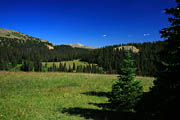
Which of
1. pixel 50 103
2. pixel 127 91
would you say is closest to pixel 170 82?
pixel 127 91

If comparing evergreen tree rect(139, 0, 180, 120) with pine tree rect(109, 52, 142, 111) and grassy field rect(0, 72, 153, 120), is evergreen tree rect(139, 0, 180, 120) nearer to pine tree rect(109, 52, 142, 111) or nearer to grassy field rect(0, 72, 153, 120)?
pine tree rect(109, 52, 142, 111)

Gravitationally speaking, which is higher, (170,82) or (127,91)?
(170,82)

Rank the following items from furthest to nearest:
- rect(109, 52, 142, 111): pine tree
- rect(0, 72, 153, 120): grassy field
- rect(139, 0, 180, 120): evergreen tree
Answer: rect(109, 52, 142, 111): pine tree < rect(0, 72, 153, 120): grassy field < rect(139, 0, 180, 120): evergreen tree

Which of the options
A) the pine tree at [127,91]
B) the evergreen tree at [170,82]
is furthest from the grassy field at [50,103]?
the evergreen tree at [170,82]

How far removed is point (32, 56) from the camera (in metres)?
167

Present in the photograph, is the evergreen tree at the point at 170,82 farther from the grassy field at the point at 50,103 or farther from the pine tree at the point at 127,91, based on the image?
the grassy field at the point at 50,103

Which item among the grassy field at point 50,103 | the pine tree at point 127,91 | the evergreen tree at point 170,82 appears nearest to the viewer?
the evergreen tree at point 170,82

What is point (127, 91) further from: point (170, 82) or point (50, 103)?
point (50, 103)

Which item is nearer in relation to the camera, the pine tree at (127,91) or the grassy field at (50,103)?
the grassy field at (50,103)

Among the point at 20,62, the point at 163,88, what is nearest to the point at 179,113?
the point at 163,88

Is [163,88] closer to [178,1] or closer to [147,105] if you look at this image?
[147,105]

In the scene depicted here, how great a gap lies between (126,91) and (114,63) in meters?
123

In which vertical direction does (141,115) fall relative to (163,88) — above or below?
below

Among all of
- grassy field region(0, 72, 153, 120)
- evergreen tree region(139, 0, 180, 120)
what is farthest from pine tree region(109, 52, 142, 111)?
evergreen tree region(139, 0, 180, 120)
